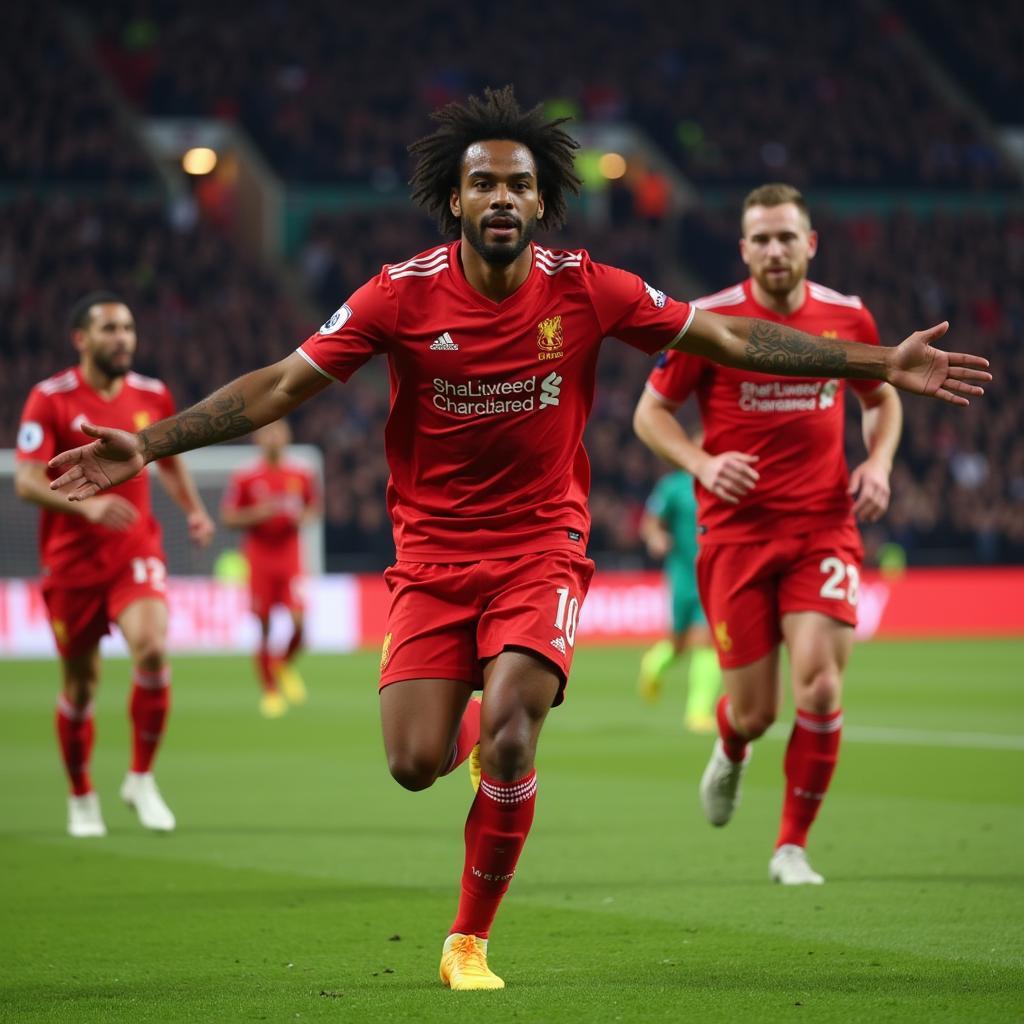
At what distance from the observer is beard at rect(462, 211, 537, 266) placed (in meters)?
5.57

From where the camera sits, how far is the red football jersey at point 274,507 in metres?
17.7

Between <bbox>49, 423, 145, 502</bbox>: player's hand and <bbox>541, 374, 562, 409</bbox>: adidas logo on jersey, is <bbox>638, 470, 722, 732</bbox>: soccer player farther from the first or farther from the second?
<bbox>49, 423, 145, 502</bbox>: player's hand

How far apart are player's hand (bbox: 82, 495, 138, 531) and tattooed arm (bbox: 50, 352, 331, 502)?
9.51ft

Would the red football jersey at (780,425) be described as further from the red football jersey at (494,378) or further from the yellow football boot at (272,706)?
the yellow football boot at (272,706)

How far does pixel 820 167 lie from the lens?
39.0 metres

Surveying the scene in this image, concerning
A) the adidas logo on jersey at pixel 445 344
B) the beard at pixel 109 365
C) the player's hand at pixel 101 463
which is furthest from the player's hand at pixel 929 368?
the beard at pixel 109 365

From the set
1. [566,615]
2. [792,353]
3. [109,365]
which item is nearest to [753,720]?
[566,615]

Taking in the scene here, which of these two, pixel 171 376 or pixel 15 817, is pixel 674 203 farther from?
pixel 15 817

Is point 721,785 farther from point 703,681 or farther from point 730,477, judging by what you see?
point 703,681

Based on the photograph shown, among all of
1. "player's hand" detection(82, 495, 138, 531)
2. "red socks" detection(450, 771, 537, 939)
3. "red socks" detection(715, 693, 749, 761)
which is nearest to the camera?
"red socks" detection(450, 771, 537, 939)

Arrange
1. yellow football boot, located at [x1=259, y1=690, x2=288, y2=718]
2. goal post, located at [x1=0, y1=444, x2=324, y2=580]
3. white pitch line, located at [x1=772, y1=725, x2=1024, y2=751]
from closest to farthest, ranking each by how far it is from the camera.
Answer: white pitch line, located at [x1=772, y1=725, x2=1024, y2=751], yellow football boot, located at [x1=259, y1=690, x2=288, y2=718], goal post, located at [x1=0, y1=444, x2=324, y2=580]

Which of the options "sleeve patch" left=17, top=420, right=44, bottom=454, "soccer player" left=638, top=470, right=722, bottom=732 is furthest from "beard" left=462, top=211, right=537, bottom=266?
"soccer player" left=638, top=470, right=722, bottom=732

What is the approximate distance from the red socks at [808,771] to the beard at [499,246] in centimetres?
276

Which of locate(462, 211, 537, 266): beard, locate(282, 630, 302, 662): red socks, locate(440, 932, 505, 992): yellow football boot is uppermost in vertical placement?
locate(462, 211, 537, 266): beard
